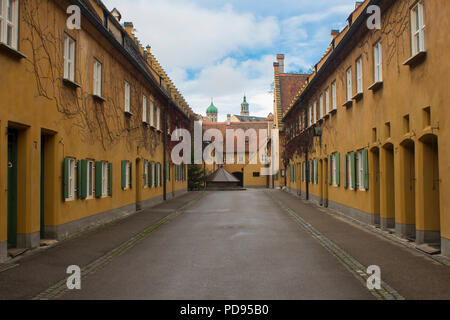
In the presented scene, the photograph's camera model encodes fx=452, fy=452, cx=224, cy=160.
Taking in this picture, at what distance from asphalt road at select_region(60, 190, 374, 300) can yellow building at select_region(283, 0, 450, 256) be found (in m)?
2.66

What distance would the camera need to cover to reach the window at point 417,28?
A: 10.2 metres

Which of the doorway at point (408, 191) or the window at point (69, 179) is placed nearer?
the doorway at point (408, 191)

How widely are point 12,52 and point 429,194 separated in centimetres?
950

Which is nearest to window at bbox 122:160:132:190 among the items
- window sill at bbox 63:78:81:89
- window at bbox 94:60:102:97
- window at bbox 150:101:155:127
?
window at bbox 94:60:102:97

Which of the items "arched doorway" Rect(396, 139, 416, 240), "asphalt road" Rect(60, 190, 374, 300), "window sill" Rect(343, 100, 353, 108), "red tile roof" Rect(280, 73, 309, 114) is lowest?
"asphalt road" Rect(60, 190, 374, 300)

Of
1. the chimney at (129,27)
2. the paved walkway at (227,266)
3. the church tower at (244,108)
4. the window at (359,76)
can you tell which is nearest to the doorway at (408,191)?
the paved walkway at (227,266)

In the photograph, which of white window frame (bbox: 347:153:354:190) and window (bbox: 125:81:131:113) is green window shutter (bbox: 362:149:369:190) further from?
window (bbox: 125:81:131:113)

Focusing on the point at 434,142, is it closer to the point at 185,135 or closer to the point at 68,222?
the point at 68,222

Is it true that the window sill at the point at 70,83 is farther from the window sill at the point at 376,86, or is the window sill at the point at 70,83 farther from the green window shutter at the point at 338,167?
the green window shutter at the point at 338,167

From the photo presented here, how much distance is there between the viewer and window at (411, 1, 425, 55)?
10.2 meters

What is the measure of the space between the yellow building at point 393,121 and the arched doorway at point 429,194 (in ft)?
0.07

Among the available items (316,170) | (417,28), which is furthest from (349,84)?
(316,170)

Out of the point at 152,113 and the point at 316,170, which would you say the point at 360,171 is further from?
the point at 152,113
